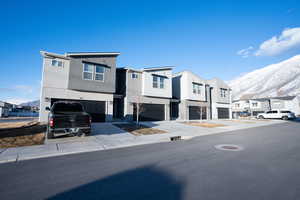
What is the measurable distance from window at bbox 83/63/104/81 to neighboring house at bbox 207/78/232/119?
816 inches

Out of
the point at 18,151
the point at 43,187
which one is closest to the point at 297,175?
the point at 43,187

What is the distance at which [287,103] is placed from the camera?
41.6 metres

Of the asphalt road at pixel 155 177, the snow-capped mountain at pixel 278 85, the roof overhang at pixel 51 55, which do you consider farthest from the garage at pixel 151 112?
the snow-capped mountain at pixel 278 85

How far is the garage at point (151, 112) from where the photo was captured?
1814 cm

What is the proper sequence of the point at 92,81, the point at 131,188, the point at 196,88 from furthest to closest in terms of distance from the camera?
1. the point at 196,88
2. the point at 92,81
3. the point at 131,188

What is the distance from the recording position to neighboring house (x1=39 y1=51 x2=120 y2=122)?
1366 cm

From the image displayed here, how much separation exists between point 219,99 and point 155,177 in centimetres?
2654

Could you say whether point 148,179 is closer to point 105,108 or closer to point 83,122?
point 83,122

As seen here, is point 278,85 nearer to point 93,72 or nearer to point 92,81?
point 93,72

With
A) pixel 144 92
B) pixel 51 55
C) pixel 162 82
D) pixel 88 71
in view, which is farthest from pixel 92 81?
pixel 162 82

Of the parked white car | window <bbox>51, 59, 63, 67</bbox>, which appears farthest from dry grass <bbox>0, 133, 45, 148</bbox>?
the parked white car

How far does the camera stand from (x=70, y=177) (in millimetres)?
3758

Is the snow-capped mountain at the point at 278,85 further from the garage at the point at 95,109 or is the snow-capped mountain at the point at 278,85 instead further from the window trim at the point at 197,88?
the garage at the point at 95,109

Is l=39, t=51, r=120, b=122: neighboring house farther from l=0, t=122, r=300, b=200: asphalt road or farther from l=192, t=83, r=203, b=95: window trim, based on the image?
l=192, t=83, r=203, b=95: window trim
